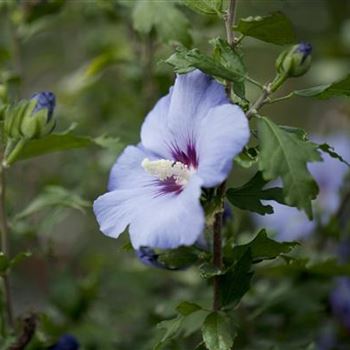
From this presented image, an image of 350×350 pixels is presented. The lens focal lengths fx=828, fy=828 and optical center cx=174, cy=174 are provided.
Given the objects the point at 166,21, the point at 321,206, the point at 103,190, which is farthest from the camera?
the point at 103,190

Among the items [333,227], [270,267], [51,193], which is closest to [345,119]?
[333,227]

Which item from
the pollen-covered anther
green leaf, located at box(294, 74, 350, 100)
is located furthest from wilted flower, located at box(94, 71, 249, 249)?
green leaf, located at box(294, 74, 350, 100)

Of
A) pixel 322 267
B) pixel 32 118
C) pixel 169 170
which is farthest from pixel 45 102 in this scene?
pixel 322 267

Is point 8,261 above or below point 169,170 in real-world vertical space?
below

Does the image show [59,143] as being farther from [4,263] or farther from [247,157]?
[247,157]

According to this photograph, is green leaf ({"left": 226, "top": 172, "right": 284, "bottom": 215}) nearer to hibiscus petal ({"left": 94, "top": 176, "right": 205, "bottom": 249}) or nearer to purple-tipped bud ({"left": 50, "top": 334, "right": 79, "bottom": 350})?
hibiscus petal ({"left": 94, "top": 176, "right": 205, "bottom": 249})

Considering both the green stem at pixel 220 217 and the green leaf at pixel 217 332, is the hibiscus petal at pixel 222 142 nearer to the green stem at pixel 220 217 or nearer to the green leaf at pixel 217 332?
the green stem at pixel 220 217

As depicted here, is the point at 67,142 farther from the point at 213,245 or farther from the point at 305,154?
the point at 305,154

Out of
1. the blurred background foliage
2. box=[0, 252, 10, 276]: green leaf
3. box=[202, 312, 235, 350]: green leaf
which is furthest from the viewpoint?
the blurred background foliage
